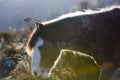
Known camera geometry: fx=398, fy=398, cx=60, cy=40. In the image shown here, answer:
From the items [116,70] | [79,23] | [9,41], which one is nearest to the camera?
[116,70]

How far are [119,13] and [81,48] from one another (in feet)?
1.86

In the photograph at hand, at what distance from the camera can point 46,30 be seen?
4020mm

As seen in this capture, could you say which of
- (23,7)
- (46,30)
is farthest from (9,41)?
(23,7)

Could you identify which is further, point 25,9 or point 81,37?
point 25,9

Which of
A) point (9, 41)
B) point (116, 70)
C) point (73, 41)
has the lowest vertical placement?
point (9, 41)

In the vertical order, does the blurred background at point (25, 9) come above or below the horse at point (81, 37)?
below

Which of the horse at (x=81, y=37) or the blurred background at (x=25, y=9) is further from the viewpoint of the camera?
the blurred background at (x=25, y=9)

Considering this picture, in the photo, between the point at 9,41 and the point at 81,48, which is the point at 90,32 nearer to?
the point at 81,48

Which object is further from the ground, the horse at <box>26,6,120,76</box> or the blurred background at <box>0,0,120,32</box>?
the horse at <box>26,6,120,76</box>

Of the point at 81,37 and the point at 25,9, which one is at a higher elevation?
the point at 81,37

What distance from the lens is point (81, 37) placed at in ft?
12.4

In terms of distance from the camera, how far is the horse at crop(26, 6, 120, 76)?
371 centimetres

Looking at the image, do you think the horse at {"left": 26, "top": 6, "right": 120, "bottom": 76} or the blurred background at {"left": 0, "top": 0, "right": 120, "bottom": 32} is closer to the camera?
the horse at {"left": 26, "top": 6, "right": 120, "bottom": 76}

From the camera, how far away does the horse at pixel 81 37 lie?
3705 millimetres
